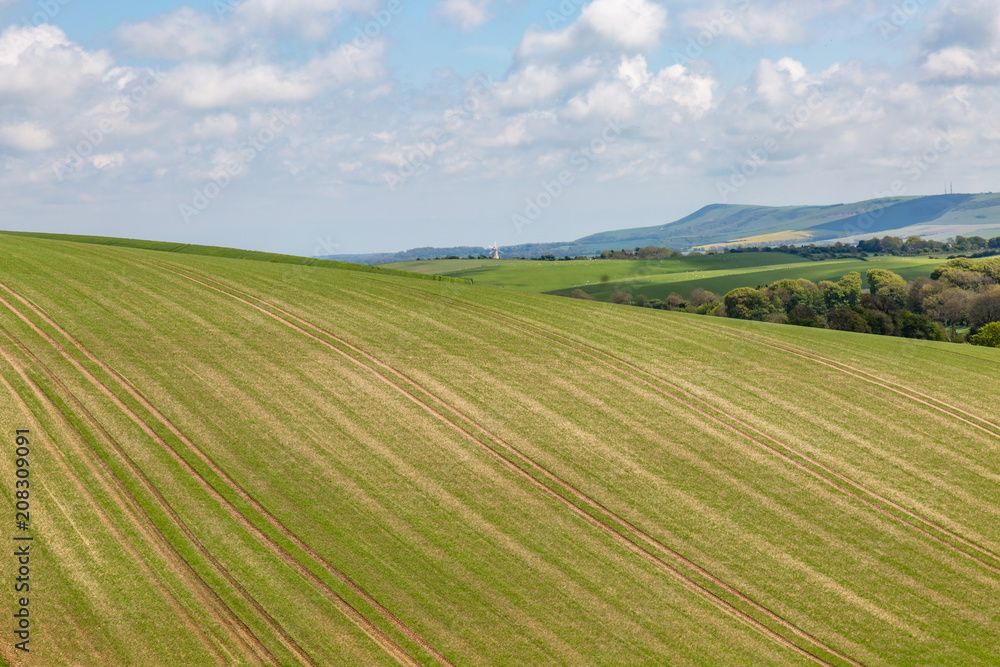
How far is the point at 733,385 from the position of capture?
112 ft

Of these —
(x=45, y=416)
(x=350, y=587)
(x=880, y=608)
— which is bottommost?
(x=880, y=608)

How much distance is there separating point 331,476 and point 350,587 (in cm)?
545

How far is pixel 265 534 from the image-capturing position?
67.5 feet

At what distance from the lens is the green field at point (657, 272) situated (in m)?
123

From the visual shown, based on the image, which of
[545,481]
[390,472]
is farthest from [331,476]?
[545,481]

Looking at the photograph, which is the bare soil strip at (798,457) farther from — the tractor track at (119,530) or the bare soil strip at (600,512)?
the tractor track at (119,530)

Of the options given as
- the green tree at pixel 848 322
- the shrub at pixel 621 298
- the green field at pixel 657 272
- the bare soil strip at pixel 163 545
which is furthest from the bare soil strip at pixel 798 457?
the green field at pixel 657 272

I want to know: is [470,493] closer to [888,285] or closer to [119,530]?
[119,530]

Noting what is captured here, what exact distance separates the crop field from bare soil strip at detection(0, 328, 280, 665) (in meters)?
0.07

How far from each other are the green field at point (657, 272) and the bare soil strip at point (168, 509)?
88152mm

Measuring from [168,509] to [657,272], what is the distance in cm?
14239

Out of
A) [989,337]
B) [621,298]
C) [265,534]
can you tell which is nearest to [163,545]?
[265,534]

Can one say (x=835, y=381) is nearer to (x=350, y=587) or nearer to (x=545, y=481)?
(x=545, y=481)

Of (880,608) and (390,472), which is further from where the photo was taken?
(390,472)
